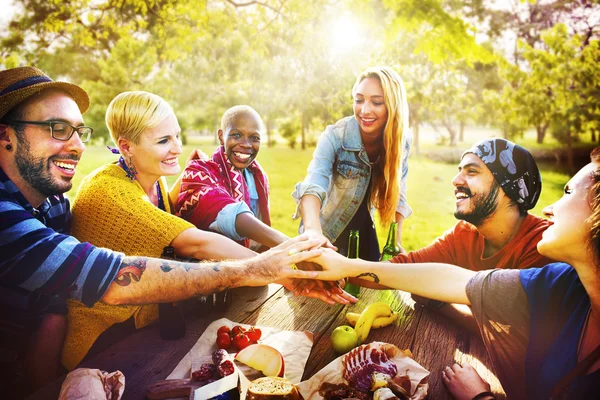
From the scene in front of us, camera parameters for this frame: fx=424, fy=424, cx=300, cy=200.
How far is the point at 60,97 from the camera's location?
7.11 feet

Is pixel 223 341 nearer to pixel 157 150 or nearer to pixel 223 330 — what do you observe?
pixel 223 330

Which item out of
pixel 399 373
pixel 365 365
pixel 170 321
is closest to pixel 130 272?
pixel 170 321

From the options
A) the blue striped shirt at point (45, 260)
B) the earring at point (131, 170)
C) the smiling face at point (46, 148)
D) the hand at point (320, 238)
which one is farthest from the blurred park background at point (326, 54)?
the blue striped shirt at point (45, 260)

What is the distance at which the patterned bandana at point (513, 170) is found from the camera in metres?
2.51

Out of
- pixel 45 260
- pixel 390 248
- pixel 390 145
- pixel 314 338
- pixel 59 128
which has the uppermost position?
pixel 59 128

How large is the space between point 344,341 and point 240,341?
1.55ft

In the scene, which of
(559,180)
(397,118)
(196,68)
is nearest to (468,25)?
(397,118)

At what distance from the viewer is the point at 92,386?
4.63 feet

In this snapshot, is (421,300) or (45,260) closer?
(45,260)

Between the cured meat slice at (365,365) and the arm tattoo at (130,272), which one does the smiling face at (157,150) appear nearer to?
the arm tattoo at (130,272)

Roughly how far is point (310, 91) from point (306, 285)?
19.9ft

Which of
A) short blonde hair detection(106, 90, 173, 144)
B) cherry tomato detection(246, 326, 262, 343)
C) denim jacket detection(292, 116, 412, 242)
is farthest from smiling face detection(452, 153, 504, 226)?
short blonde hair detection(106, 90, 173, 144)

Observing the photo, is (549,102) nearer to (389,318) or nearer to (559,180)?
(559,180)

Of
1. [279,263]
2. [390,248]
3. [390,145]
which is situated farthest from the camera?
[390,145]
